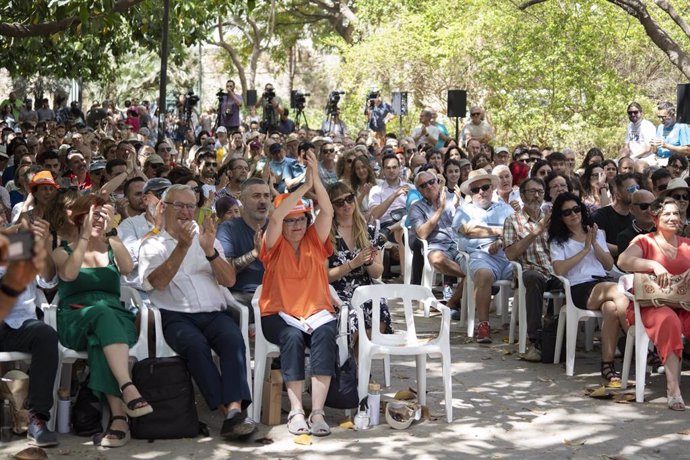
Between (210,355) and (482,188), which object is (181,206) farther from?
(482,188)

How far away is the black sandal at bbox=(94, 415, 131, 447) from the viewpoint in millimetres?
6246

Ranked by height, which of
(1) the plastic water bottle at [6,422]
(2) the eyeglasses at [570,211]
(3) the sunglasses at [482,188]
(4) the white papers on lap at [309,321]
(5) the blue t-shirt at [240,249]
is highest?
(3) the sunglasses at [482,188]

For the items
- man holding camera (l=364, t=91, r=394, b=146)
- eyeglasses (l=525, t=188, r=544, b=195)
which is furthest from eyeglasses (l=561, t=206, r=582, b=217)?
man holding camera (l=364, t=91, r=394, b=146)

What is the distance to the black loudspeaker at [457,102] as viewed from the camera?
60.9 ft

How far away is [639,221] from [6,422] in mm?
5011

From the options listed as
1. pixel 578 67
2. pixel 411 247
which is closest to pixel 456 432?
pixel 411 247

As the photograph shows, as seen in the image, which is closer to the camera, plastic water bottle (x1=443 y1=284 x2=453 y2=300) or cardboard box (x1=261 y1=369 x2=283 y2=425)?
cardboard box (x1=261 y1=369 x2=283 y2=425)

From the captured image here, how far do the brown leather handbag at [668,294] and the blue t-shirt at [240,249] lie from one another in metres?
2.57

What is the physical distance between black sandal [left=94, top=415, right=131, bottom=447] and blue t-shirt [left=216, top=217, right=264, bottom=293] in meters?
1.60

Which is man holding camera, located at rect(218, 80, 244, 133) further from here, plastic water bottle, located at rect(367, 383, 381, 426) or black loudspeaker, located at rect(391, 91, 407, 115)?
plastic water bottle, located at rect(367, 383, 381, 426)

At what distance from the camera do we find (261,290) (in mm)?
7215

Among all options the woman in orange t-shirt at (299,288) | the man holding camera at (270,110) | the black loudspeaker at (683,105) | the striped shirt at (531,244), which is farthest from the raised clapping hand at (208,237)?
the man holding camera at (270,110)

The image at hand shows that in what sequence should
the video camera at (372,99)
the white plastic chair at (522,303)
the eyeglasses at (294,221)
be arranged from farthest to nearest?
the video camera at (372,99) < the white plastic chair at (522,303) < the eyeglasses at (294,221)

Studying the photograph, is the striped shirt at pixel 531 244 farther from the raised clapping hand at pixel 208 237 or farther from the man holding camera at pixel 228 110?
the man holding camera at pixel 228 110
